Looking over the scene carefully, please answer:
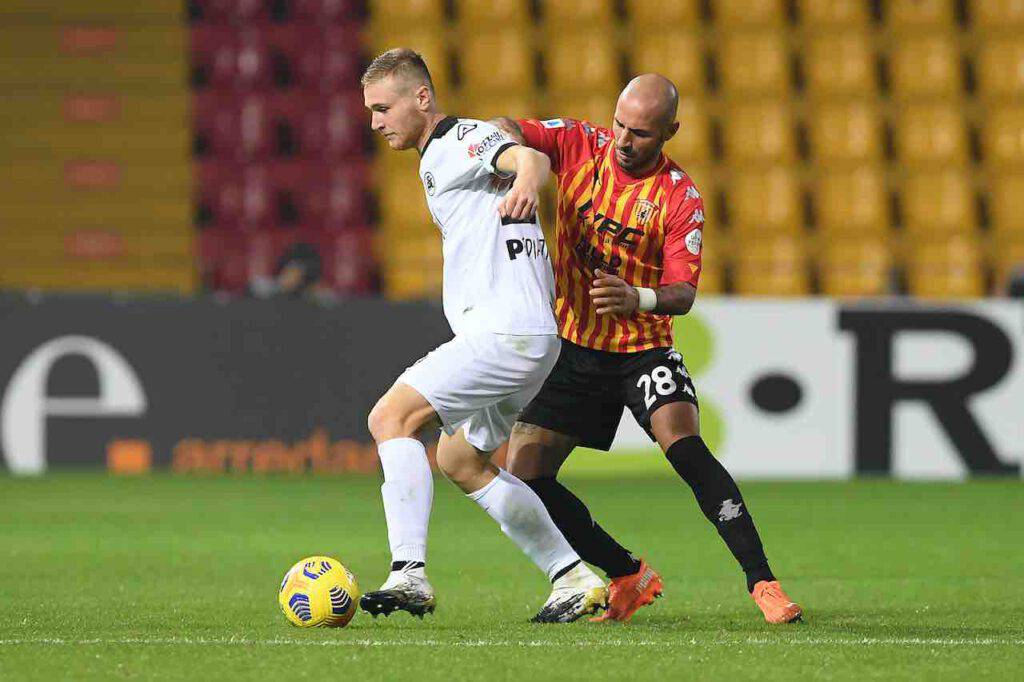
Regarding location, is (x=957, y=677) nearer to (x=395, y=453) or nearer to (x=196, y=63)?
(x=395, y=453)

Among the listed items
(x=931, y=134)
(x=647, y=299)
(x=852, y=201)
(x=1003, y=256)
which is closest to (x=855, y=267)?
(x=852, y=201)

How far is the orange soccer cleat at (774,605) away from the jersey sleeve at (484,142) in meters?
1.61

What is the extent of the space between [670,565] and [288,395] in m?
5.49

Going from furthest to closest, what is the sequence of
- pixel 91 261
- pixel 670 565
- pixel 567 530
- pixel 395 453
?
1. pixel 91 261
2. pixel 670 565
3. pixel 567 530
4. pixel 395 453

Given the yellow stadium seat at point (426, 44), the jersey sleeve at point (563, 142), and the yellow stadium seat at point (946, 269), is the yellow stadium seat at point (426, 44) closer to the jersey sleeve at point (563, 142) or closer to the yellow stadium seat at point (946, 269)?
the yellow stadium seat at point (946, 269)

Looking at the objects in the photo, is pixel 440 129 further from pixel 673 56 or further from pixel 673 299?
pixel 673 56

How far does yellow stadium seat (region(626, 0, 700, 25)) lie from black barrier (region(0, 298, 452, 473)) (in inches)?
220

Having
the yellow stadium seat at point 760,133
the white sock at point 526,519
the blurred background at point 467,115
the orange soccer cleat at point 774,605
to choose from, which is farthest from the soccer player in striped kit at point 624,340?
the yellow stadium seat at point 760,133

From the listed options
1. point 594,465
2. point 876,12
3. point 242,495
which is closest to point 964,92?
point 876,12

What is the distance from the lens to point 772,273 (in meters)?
15.7

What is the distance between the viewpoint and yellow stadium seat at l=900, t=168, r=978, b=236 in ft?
54.5

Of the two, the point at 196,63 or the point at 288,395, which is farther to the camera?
the point at 196,63

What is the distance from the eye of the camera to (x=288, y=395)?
13.0 meters

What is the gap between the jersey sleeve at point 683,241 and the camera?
584 cm
